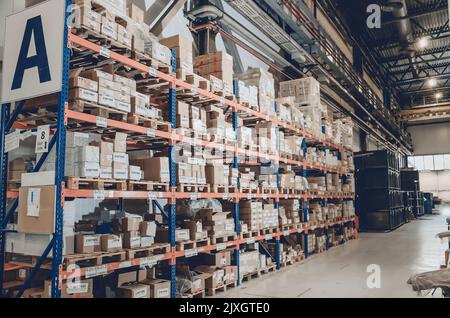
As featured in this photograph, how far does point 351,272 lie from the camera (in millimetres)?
7273

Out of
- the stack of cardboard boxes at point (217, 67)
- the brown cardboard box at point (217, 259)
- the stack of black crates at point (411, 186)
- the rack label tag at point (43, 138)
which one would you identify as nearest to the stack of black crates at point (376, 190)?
the stack of black crates at point (411, 186)

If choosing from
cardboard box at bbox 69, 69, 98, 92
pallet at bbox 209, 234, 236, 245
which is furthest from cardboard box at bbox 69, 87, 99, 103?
pallet at bbox 209, 234, 236, 245

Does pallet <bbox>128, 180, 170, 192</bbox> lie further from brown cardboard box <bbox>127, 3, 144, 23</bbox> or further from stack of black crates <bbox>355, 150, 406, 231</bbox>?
stack of black crates <bbox>355, 150, 406, 231</bbox>

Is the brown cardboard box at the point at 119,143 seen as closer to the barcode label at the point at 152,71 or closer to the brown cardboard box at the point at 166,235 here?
the barcode label at the point at 152,71

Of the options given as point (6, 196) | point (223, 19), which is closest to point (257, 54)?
point (223, 19)

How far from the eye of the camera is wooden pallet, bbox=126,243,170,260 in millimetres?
4594

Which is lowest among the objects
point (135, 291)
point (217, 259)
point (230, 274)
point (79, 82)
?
point (230, 274)

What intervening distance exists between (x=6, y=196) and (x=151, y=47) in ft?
8.19

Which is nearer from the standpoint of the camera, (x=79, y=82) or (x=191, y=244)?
(x=79, y=82)

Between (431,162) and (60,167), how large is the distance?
33.4 meters

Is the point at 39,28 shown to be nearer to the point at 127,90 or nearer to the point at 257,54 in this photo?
the point at 127,90

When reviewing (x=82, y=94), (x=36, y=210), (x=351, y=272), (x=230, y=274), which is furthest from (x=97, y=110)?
(x=351, y=272)

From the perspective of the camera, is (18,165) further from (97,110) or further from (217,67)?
(217,67)

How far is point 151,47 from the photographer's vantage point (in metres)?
5.09
